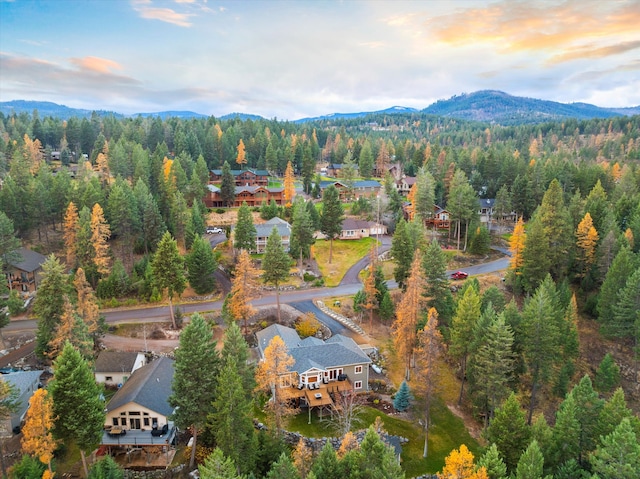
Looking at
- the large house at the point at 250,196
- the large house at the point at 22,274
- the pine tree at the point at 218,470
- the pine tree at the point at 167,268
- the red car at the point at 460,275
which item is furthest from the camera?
the large house at the point at 250,196

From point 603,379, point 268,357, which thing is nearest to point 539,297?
point 603,379

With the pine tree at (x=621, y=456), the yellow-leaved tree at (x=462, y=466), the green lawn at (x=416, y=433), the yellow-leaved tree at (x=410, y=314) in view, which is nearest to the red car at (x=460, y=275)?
the yellow-leaved tree at (x=410, y=314)

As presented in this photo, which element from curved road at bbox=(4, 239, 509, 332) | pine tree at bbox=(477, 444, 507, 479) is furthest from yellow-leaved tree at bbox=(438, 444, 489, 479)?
curved road at bbox=(4, 239, 509, 332)

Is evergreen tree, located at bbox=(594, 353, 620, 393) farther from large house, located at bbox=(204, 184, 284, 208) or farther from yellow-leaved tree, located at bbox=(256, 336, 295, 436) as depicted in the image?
large house, located at bbox=(204, 184, 284, 208)

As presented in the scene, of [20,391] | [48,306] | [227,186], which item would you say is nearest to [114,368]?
[20,391]

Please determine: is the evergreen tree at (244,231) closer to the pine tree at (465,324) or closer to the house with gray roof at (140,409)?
the house with gray roof at (140,409)

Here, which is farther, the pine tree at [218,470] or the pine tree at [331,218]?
the pine tree at [331,218]
